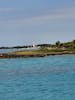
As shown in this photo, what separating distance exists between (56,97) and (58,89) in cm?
571

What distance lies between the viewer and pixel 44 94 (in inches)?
1657

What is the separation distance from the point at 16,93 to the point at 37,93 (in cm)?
207

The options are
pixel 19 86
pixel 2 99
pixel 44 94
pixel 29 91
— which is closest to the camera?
pixel 2 99

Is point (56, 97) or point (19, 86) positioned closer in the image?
point (56, 97)

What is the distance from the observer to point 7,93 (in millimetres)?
43812

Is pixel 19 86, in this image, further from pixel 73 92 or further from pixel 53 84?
pixel 73 92

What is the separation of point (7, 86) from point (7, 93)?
6892mm

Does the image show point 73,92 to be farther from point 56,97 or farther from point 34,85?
point 34,85

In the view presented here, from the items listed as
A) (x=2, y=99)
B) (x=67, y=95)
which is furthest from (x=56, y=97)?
(x=2, y=99)

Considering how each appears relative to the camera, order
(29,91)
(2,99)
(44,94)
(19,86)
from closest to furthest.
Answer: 1. (2,99)
2. (44,94)
3. (29,91)
4. (19,86)

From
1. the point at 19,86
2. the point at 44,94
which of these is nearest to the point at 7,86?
the point at 19,86

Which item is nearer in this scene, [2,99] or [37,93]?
[2,99]

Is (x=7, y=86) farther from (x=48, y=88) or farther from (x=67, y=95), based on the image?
(x=67, y=95)

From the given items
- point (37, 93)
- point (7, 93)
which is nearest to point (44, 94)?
point (37, 93)
